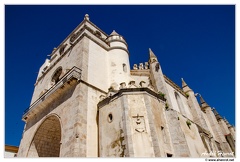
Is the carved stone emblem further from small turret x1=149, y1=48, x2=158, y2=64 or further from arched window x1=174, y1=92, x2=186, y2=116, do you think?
arched window x1=174, y1=92, x2=186, y2=116

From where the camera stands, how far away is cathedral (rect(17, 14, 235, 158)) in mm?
9359

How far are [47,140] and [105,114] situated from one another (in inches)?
221

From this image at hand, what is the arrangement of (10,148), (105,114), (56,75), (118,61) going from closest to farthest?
(105,114), (118,61), (56,75), (10,148)

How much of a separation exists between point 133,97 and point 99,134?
8.88 ft

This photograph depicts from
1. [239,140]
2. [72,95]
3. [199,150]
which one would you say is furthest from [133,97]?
[199,150]

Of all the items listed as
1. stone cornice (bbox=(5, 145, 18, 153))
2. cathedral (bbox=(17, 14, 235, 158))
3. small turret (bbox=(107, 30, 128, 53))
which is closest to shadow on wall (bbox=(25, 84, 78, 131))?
cathedral (bbox=(17, 14, 235, 158))

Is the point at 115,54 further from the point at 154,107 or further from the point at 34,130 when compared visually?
the point at 34,130

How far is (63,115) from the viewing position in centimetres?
1137

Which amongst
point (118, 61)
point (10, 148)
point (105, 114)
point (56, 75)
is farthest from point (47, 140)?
point (10, 148)

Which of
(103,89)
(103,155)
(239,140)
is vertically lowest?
(239,140)

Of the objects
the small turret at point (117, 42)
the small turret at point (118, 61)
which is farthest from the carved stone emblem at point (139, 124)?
the small turret at point (117, 42)

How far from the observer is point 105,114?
10.8m

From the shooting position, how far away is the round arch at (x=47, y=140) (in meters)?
13.0

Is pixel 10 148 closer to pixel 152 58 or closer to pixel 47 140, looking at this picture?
pixel 47 140
